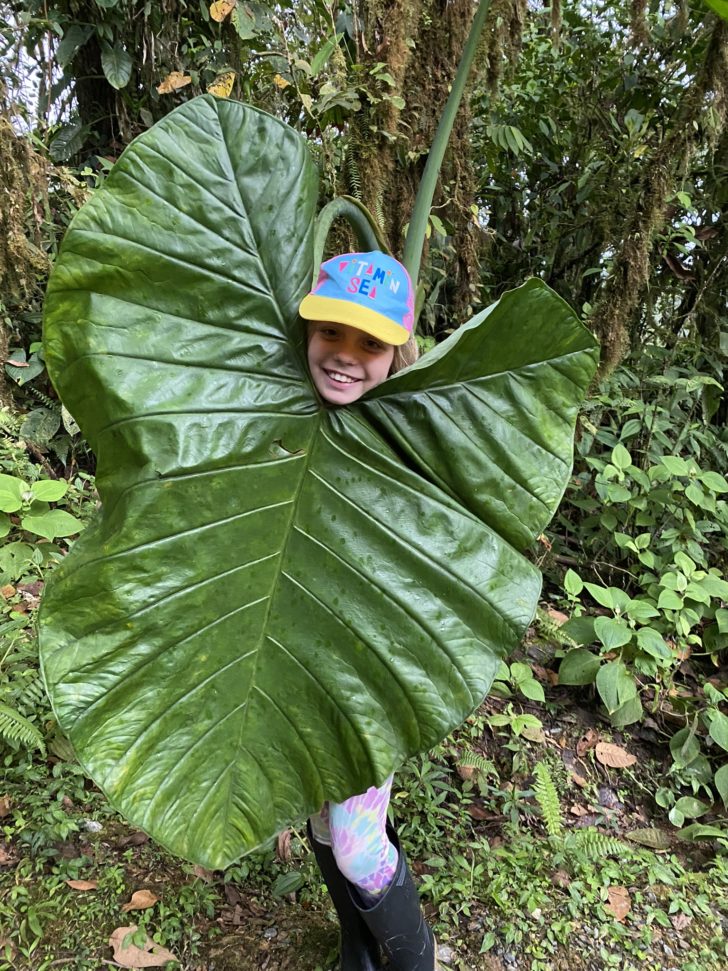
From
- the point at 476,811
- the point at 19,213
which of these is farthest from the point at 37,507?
the point at 476,811


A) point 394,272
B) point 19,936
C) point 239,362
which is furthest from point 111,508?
point 19,936

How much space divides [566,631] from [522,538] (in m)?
1.56

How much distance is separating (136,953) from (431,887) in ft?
2.22

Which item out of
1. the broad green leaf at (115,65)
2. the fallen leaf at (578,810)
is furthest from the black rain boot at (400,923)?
the broad green leaf at (115,65)

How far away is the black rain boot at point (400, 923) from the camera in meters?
1.19

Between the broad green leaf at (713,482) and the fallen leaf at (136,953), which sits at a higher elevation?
the broad green leaf at (713,482)

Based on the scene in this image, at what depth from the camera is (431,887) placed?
159 centimetres

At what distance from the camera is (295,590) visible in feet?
2.93

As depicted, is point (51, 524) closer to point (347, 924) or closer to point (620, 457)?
point (347, 924)

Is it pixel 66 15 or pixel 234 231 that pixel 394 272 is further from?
pixel 66 15

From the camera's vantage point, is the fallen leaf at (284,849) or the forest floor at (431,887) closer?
the forest floor at (431,887)

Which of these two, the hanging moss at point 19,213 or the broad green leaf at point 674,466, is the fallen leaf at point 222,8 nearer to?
the hanging moss at point 19,213

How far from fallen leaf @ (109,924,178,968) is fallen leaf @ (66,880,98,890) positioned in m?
0.12

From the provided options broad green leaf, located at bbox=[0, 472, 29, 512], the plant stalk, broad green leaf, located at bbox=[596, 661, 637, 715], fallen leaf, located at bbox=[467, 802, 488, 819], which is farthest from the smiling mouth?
broad green leaf, located at bbox=[596, 661, 637, 715]
